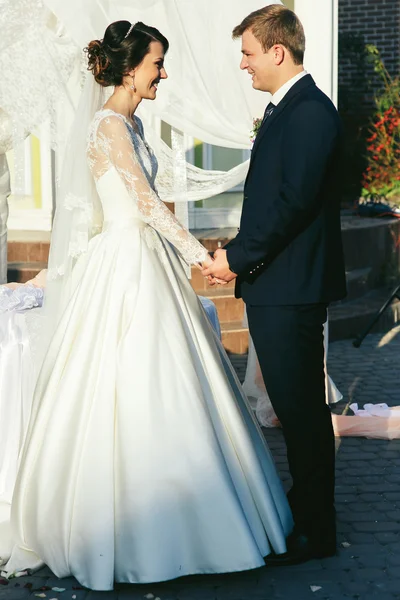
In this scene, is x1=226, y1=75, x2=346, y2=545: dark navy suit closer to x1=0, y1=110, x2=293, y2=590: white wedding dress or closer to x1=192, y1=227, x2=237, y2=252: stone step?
x1=0, y1=110, x2=293, y2=590: white wedding dress

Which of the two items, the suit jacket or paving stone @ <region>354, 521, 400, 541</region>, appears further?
paving stone @ <region>354, 521, 400, 541</region>

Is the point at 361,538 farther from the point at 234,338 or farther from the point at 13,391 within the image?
the point at 234,338

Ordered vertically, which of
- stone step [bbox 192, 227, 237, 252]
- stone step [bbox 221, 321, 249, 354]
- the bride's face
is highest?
the bride's face

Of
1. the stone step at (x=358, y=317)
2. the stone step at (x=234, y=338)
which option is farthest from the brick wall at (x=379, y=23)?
the stone step at (x=234, y=338)

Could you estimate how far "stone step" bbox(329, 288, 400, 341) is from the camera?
27.8ft

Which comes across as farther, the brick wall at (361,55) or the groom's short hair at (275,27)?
the brick wall at (361,55)

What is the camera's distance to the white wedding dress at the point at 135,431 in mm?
3477

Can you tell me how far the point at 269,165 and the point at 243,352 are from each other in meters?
4.30

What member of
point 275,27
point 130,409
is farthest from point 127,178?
point 130,409

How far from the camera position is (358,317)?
28.3 ft

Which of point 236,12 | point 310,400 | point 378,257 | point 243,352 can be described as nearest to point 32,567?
point 310,400

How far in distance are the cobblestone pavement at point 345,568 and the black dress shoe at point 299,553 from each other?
1.1 inches

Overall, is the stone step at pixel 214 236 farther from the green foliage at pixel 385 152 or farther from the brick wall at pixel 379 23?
the brick wall at pixel 379 23

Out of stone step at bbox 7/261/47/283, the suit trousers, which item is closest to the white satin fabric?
the suit trousers
